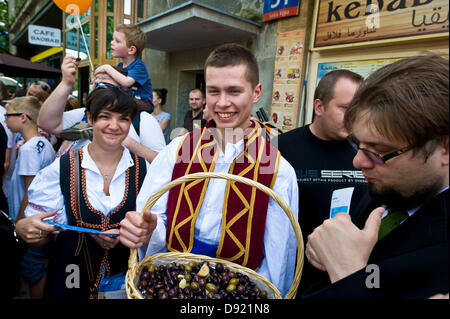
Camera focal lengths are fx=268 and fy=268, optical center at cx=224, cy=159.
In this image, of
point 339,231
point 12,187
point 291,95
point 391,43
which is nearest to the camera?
point 339,231

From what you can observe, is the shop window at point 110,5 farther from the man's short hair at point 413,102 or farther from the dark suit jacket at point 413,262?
the dark suit jacket at point 413,262

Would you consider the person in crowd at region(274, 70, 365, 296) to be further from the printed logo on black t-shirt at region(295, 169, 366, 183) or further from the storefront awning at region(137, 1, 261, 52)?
the storefront awning at region(137, 1, 261, 52)

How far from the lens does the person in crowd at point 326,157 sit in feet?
6.26

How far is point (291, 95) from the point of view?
200 inches

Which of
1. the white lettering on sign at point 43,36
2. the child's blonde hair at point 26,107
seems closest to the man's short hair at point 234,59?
the child's blonde hair at point 26,107

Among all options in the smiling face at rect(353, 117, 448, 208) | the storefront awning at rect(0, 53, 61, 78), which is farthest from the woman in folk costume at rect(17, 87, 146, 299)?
the storefront awning at rect(0, 53, 61, 78)

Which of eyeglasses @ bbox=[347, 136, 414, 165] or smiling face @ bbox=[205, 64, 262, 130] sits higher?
smiling face @ bbox=[205, 64, 262, 130]

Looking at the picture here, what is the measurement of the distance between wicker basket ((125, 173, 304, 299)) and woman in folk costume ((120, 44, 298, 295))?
9 cm

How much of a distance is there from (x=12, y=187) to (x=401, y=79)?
3.23m

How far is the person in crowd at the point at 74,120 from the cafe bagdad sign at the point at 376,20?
3.59 m

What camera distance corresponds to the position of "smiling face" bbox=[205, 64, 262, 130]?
5.05ft

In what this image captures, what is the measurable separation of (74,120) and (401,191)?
2405 mm

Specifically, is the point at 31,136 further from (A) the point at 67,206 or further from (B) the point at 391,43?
(B) the point at 391,43

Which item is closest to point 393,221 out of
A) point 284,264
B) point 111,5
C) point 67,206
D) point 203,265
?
point 284,264
